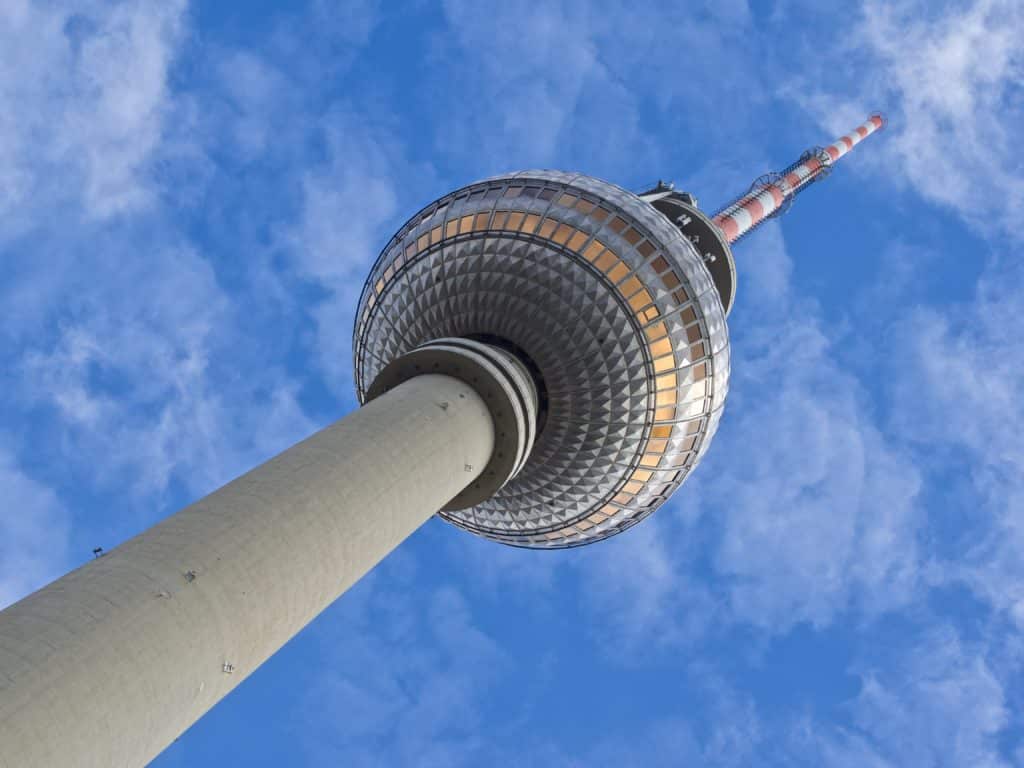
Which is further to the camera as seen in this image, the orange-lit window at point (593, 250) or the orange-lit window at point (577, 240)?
the orange-lit window at point (577, 240)

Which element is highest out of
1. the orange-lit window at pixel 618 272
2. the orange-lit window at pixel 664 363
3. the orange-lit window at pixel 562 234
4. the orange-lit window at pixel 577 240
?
the orange-lit window at pixel 562 234

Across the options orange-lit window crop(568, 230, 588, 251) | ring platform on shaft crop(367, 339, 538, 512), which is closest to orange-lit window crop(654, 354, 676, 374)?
ring platform on shaft crop(367, 339, 538, 512)

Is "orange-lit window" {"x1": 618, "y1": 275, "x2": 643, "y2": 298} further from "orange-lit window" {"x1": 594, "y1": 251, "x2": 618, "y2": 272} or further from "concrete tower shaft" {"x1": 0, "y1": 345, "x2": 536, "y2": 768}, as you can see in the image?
"concrete tower shaft" {"x1": 0, "y1": 345, "x2": 536, "y2": 768}

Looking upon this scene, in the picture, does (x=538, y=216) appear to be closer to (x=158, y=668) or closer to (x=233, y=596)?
(x=233, y=596)

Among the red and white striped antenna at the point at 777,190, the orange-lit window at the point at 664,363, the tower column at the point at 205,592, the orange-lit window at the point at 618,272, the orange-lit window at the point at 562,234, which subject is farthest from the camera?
the red and white striped antenna at the point at 777,190

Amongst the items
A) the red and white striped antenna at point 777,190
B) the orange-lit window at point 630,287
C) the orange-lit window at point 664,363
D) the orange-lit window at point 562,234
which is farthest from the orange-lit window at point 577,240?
the red and white striped antenna at point 777,190

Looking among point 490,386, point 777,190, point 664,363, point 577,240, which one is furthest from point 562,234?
point 777,190

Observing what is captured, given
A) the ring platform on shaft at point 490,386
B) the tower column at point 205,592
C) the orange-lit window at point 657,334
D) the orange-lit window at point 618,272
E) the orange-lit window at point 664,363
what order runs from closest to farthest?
the tower column at point 205,592 → the ring platform on shaft at point 490,386 → the orange-lit window at point 618,272 → the orange-lit window at point 657,334 → the orange-lit window at point 664,363

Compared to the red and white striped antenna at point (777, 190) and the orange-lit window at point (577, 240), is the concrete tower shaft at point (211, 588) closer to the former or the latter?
the orange-lit window at point (577, 240)

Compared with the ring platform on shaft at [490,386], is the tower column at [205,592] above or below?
below
